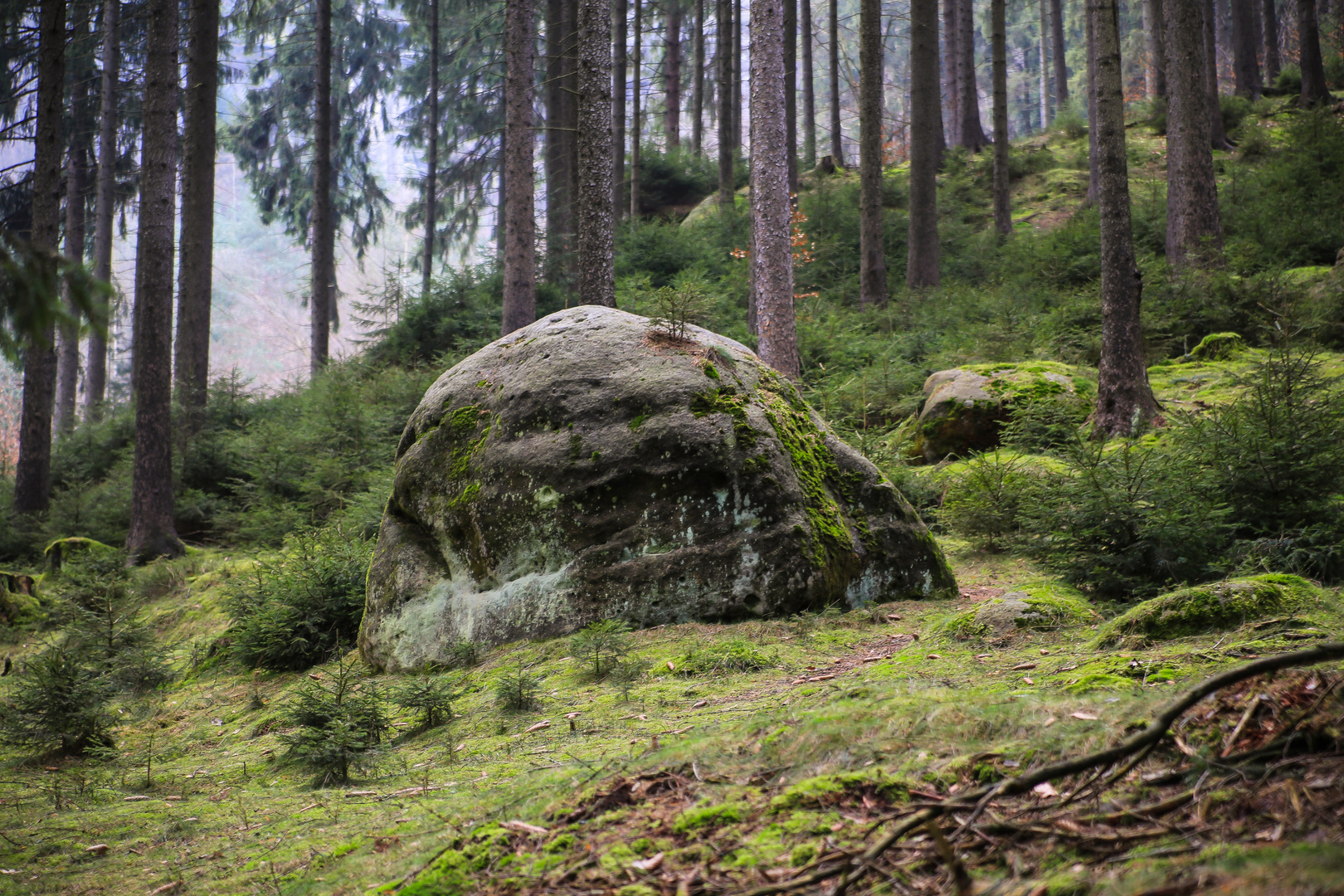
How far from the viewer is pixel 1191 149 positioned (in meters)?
13.5

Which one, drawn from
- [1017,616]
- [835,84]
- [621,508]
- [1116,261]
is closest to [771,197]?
[1116,261]

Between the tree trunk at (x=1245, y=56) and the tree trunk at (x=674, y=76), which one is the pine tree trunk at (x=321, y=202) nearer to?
the tree trunk at (x=674, y=76)

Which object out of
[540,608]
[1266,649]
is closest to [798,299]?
[540,608]

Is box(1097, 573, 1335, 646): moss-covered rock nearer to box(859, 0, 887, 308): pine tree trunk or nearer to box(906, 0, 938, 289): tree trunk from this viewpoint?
box(859, 0, 887, 308): pine tree trunk

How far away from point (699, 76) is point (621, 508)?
91.1 ft

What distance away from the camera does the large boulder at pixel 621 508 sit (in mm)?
5488

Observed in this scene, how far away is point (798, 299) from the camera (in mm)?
17531

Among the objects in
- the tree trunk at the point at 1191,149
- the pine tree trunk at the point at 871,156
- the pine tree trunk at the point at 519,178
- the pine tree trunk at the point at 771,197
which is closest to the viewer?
the pine tree trunk at the point at 771,197

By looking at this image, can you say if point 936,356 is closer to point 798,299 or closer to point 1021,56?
point 798,299

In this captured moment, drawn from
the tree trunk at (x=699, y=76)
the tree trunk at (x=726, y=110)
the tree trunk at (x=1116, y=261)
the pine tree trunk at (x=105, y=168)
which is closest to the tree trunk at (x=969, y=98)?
the tree trunk at (x=726, y=110)

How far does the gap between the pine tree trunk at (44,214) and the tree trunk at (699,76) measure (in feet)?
60.7

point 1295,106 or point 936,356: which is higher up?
point 1295,106

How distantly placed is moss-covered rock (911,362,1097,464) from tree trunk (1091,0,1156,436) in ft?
2.40

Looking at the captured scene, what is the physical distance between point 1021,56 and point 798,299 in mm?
54056
